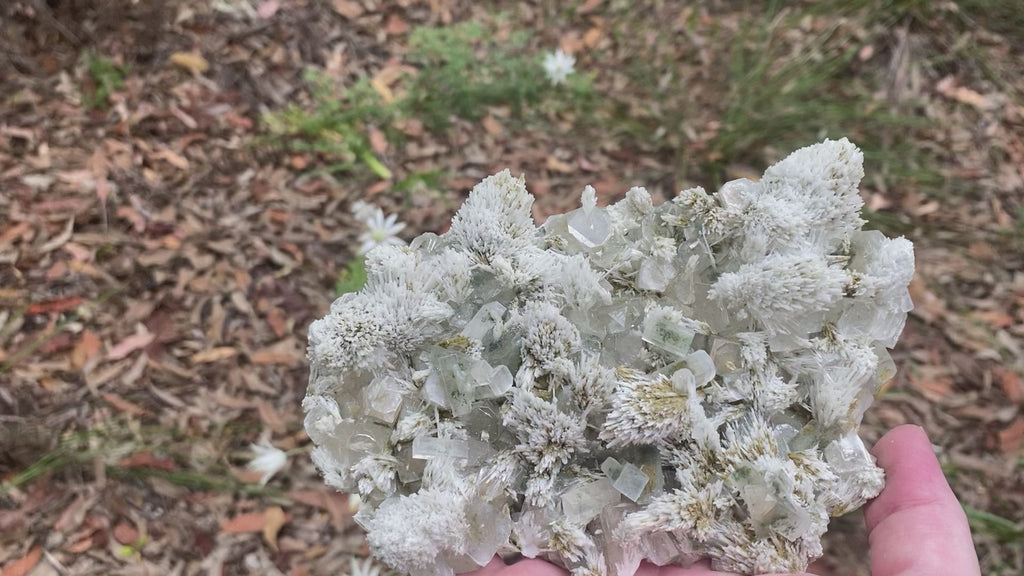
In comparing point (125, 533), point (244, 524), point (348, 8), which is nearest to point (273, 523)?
point (244, 524)

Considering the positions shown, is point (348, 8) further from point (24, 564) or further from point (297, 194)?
point (24, 564)

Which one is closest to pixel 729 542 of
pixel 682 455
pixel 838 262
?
pixel 682 455

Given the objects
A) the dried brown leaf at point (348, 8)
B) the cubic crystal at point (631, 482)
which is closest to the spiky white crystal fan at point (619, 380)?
the cubic crystal at point (631, 482)

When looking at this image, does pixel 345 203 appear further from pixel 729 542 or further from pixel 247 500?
pixel 729 542

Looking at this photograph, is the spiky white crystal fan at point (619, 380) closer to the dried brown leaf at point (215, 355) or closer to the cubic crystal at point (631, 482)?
the cubic crystal at point (631, 482)

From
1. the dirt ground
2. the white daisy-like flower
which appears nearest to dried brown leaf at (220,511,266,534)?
the dirt ground
